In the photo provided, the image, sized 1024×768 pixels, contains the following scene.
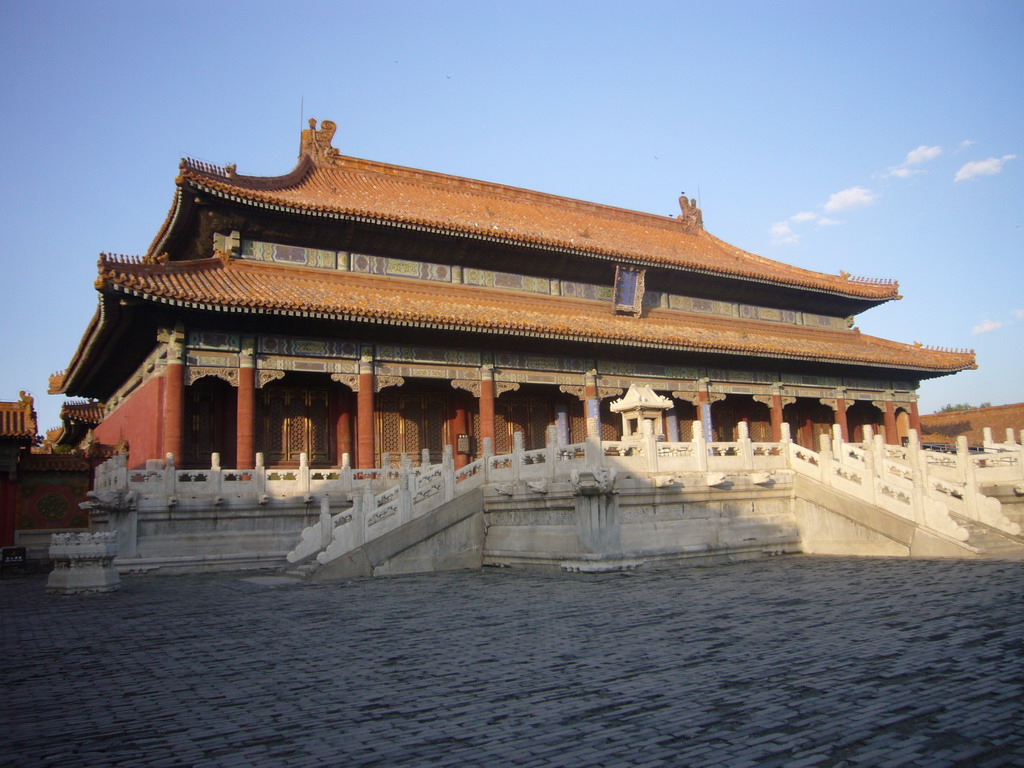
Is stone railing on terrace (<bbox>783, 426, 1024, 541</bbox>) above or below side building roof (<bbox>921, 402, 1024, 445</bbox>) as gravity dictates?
below

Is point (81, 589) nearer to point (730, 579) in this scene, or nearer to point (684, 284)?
point (730, 579)

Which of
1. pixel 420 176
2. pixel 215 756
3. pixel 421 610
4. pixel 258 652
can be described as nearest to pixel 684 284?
pixel 420 176

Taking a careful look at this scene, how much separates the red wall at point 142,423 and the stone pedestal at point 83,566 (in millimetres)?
5223

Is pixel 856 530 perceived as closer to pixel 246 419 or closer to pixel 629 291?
pixel 629 291

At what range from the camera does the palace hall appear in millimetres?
18484

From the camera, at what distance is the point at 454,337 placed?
2080 cm

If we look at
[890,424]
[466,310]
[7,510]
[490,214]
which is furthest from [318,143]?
[890,424]

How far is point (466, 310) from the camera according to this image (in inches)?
837

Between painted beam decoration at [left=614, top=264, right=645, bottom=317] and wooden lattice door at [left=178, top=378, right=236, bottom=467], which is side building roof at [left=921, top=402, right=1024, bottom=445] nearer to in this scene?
painted beam decoration at [left=614, top=264, right=645, bottom=317]

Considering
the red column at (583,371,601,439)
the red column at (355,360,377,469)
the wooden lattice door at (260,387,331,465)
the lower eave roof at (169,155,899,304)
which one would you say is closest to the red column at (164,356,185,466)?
the wooden lattice door at (260,387,331,465)

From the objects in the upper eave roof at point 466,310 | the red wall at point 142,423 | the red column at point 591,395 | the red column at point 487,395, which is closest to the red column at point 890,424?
the upper eave roof at point 466,310

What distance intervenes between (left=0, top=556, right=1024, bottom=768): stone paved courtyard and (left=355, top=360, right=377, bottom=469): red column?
8.81 m

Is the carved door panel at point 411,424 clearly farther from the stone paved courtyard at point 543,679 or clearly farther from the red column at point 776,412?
the red column at point 776,412

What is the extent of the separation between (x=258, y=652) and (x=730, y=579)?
279 inches
